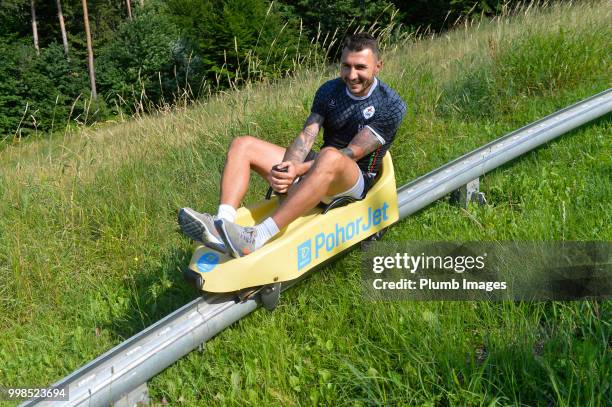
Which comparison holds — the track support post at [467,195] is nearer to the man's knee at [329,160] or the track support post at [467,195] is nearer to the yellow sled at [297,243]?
the yellow sled at [297,243]

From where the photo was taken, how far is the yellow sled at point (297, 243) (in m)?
2.53

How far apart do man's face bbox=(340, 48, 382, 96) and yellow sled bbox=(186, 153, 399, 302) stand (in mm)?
500

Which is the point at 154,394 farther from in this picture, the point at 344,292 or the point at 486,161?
the point at 486,161

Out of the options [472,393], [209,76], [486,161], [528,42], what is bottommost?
[209,76]

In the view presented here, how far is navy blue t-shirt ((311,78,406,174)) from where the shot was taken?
3.19 meters

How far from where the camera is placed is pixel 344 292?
2746mm

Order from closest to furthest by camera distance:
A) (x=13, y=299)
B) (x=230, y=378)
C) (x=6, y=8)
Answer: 1. (x=230, y=378)
2. (x=13, y=299)
3. (x=6, y=8)

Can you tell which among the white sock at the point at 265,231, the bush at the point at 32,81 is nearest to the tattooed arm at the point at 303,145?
the white sock at the point at 265,231

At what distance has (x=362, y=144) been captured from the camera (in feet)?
10.1

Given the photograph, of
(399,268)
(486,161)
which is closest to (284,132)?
(486,161)

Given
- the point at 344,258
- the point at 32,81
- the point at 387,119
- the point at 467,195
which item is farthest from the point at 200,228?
the point at 32,81

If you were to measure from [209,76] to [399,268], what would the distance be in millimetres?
14715
